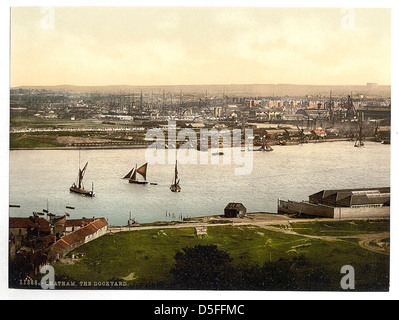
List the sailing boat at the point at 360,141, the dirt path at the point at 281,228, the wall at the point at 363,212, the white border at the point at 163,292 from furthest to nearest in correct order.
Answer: the sailing boat at the point at 360,141, the wall at the point at 363,212, the dirt path at the point at 281,228, the white border at the point at 163,292

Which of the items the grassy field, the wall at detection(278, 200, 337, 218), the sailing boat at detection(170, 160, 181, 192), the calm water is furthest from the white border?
the sailing boat at detection(170, 160, 181, 192)

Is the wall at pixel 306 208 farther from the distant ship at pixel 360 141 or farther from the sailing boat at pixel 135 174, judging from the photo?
the sailing boat at pixel 135 174

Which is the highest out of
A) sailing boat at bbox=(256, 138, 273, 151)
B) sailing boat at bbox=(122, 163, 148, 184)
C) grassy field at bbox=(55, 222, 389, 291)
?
sailing boat at bbox=(256, 138, 273, 151)

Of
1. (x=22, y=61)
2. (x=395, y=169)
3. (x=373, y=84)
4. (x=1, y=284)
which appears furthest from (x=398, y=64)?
(x=1, y=284)

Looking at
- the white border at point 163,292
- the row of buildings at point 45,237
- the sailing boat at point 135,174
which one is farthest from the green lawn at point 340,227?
the row of buildings at point 45,237

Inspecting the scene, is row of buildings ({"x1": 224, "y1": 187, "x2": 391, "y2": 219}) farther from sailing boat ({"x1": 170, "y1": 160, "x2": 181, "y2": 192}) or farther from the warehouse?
sailing boat ({"x1": 170, "y1": 160, "x2": 181, "y2": 192})

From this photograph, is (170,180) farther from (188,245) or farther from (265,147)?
(265,147)

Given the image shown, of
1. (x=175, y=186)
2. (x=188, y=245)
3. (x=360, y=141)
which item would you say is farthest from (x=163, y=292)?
(x=360, y=141)

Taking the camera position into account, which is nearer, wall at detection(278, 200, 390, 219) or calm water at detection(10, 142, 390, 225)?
calm water at detection(10, 142, 390, 225)
